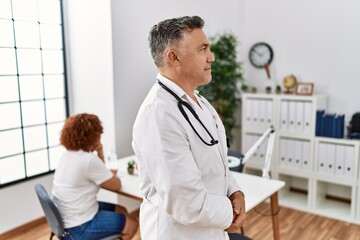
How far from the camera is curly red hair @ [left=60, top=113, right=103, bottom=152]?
225cm

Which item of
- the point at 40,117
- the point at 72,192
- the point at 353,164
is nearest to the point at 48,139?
the point at 40,117

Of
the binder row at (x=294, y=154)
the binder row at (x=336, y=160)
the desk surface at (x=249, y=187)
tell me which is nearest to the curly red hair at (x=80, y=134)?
the desk surface at (x=249, y=187)

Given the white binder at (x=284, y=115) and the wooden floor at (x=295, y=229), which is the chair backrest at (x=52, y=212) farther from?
the white binder at (x=284, y=115)

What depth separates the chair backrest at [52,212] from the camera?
204cm

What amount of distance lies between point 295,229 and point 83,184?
7.33 feet

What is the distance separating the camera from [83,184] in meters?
2.23

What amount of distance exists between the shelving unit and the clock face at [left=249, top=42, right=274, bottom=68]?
0.57 meters

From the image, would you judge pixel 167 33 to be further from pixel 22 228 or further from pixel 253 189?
pixel 22 228

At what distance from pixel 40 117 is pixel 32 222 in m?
1.03

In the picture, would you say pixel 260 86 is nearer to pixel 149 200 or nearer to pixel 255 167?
pixel 255 167

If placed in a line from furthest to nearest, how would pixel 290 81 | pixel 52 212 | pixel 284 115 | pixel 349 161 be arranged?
pixel 290 81 → pixel 284 115 → pixel 349 161 → pixel 52 212

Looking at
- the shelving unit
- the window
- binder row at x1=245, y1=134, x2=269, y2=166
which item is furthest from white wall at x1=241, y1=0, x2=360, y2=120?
the window

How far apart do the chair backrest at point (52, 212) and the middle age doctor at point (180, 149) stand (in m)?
0.91

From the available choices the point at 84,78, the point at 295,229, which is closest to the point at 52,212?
the point at 84,78
